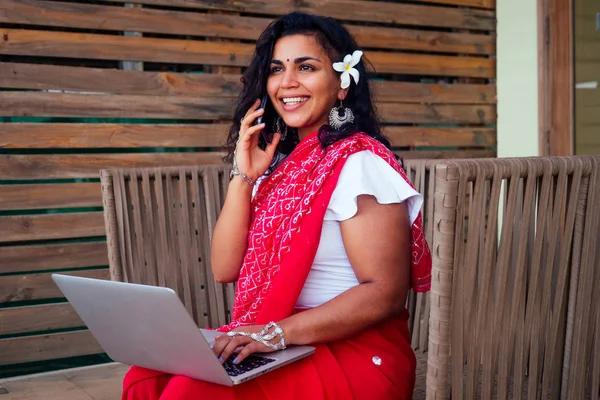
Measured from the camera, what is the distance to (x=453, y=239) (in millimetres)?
1379

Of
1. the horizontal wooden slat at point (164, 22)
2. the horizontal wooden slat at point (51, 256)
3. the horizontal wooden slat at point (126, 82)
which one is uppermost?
the horizontal wooden slat at point (164, 22)

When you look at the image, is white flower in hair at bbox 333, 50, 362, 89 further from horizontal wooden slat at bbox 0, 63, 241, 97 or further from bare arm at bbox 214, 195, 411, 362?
horizontal wooden slat at bbox 0, 63, 241, 97

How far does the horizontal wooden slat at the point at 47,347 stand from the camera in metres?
3.66

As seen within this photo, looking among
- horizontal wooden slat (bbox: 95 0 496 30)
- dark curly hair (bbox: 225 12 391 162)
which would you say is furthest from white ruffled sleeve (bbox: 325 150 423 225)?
horizontal wooden slat (bbox: 95 0 496 30)

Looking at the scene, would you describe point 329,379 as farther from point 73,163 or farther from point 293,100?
point 73,163

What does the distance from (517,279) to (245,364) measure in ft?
1.80

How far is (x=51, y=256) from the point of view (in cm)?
376

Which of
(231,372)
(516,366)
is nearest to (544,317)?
(516,366)

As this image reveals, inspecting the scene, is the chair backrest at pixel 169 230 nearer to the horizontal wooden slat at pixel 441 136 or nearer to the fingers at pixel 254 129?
the fingers at pixel 254 129

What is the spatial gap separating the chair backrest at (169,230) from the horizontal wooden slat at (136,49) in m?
1.49

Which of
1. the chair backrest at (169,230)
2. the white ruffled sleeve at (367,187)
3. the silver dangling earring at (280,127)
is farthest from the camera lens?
the chair backrest at (169,230)

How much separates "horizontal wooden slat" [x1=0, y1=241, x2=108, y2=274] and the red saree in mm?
1976

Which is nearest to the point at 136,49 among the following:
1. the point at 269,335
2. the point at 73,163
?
the point at 73,163

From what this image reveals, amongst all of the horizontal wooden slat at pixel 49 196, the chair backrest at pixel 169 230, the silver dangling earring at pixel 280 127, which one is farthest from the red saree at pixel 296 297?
the horizontal wooden slat at pixel 49 196
